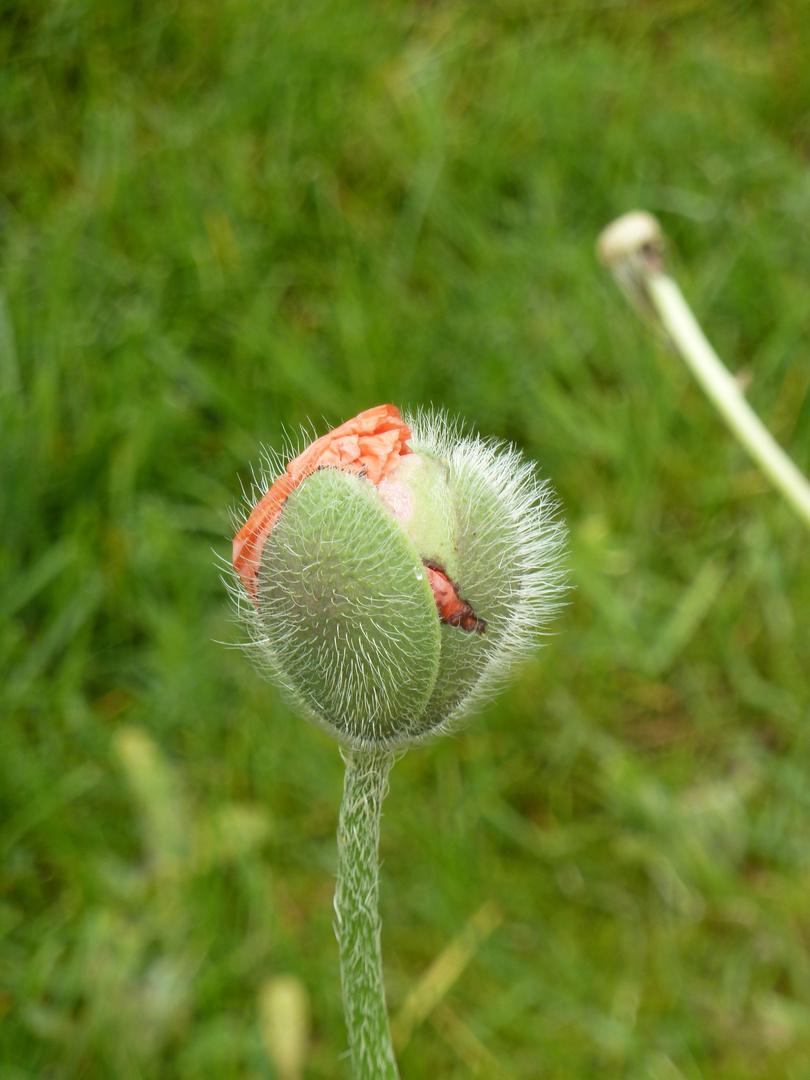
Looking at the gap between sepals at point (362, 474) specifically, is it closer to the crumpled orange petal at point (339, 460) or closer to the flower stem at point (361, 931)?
the crumpled orange petal at point (339, 460)

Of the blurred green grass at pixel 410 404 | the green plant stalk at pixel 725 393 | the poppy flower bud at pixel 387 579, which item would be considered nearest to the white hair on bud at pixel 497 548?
the poppy flower bud at pixel 387 579

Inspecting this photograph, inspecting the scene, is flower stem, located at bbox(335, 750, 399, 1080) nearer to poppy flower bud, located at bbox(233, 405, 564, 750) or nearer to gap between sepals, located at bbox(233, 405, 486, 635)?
poppy flower bud, located at bbox(233, 405, 564, 750)

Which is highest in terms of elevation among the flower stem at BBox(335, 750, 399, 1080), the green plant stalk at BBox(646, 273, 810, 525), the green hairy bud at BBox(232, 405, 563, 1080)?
the green plant stalk at BBox(646, 273, 810, 525)

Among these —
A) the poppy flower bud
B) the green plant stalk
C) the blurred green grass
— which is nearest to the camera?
the poppy flower bud

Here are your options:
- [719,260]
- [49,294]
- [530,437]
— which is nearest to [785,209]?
[719,260]

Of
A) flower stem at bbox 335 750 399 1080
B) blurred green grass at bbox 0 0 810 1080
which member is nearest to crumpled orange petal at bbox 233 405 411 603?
flower stem at bbox 335 750 399 1080

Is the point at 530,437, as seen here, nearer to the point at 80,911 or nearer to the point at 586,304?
the point at 586,304
